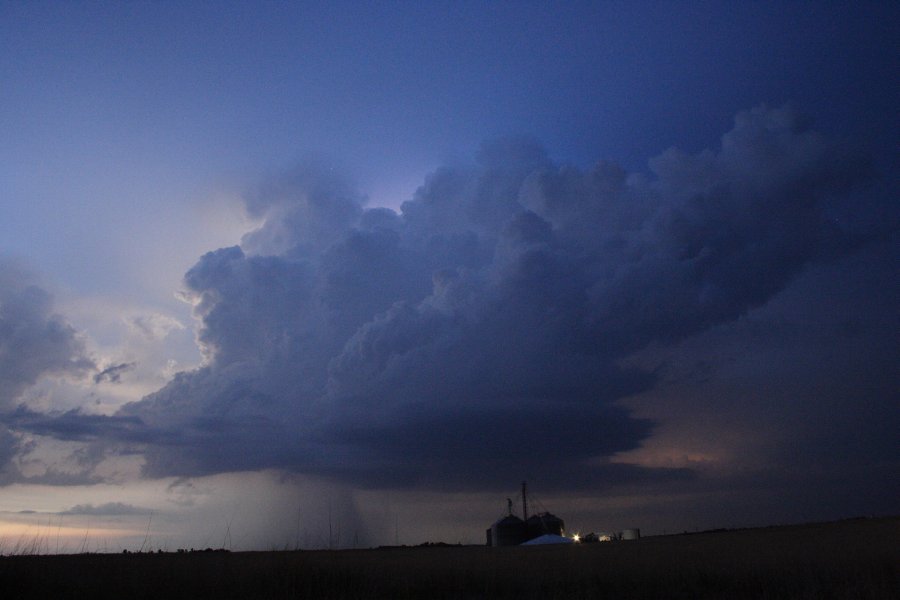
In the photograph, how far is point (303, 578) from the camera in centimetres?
3681

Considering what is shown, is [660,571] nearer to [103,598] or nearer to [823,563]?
[823,563]

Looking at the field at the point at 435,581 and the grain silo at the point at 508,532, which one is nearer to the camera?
the field at the point at 435,581

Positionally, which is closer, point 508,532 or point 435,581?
point 435,581

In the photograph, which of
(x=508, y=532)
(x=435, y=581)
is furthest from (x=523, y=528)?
(x=435, y=581)

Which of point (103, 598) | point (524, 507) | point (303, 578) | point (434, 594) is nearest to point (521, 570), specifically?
point (434, 594)

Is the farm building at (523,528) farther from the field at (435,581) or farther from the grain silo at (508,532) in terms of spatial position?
the field at (435,581)

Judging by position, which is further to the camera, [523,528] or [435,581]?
[523,528]

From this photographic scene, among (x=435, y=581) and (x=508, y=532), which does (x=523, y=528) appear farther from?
(x=435, y=581)

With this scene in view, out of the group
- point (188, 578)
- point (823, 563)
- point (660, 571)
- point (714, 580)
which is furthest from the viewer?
point (823, 563)

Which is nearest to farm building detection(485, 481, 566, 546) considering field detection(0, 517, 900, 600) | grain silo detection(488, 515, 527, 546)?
grain silo detection(488, 515, 527, 546)

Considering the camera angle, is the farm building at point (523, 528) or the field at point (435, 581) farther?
the farm building at point (523, 528)

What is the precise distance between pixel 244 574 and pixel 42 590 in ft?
31.5

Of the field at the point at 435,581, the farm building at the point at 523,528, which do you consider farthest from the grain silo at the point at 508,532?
the field at the point at 435,581

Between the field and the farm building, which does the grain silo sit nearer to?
the farm building
